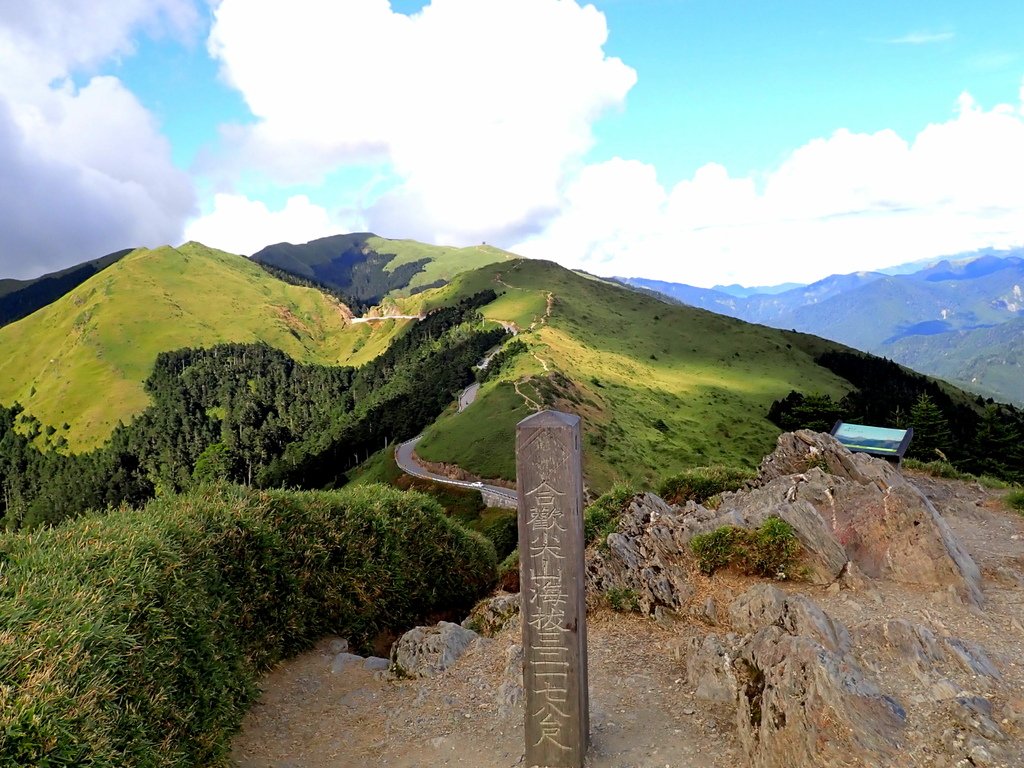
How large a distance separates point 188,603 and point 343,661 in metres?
A: 5.67

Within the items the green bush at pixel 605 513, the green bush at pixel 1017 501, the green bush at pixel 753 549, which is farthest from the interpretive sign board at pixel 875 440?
the green bush at pixel 753 549

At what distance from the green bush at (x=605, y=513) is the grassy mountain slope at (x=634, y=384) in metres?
44.3

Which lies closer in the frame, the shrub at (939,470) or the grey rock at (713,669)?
the grey rock at (713,669)

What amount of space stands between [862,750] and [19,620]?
13079 millimetres

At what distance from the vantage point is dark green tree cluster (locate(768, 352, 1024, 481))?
213 feet

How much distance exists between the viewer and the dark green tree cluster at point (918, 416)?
6500 centimetres

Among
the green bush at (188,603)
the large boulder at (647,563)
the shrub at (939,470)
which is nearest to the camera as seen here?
the green bush at (188,603)

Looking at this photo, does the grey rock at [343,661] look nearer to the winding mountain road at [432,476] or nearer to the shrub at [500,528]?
the shrub at [500,528]

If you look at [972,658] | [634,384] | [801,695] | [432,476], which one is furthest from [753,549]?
[634,384]

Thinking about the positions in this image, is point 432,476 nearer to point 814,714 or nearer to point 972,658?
point 972,658

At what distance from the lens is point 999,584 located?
17.1 meters

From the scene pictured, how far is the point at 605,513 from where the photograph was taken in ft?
73.4

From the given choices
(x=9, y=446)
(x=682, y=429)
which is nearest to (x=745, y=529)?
(x=682, y=429)

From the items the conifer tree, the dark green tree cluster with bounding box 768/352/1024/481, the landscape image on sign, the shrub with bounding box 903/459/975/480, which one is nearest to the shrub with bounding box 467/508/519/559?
the landscape image on sign
